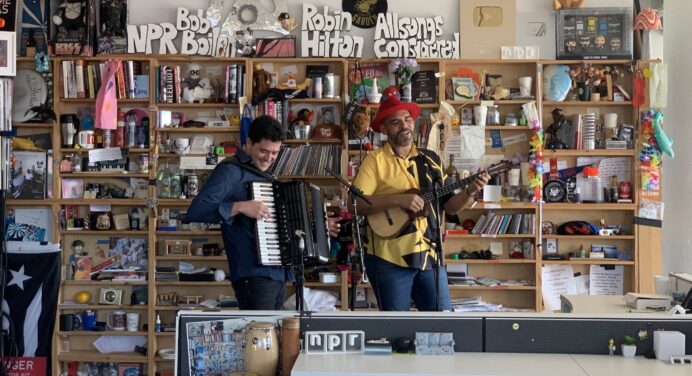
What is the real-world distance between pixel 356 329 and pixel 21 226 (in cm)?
417

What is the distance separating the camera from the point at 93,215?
20.7 ft

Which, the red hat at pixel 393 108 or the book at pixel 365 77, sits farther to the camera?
the book at pixel 365 77

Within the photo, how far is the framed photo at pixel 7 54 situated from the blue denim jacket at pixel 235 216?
254cm

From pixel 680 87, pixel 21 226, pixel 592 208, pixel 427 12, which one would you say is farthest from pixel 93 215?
pixel 680 87

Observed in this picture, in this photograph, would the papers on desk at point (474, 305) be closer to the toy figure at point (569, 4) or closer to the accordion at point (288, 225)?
the accordion at point (288, 225)

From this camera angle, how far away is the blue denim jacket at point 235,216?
426cm

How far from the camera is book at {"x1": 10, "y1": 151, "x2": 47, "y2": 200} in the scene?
625 cm

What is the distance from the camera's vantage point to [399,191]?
4.46 meters

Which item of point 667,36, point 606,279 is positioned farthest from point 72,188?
point 667,36

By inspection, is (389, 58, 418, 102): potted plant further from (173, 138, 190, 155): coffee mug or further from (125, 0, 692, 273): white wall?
(173, 138, 190, 155): coffee mug

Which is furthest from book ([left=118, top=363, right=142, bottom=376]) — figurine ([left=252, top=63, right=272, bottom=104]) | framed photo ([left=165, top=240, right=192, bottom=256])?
figurine ([left=252, top=63, right=272, bottom=104])

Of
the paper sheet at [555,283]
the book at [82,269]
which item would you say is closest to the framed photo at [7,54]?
the book at [82,269]

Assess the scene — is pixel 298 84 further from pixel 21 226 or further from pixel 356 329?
pixel 356 329

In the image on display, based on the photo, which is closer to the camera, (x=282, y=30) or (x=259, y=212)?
(x=259, y=212)
